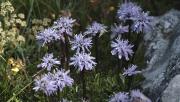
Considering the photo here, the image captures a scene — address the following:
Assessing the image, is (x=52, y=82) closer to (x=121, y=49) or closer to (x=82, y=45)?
(x=82, y=45)

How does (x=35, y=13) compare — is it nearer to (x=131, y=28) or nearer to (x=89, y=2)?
(x=89, y=2)

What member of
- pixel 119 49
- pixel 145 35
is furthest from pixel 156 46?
pixel 119 49

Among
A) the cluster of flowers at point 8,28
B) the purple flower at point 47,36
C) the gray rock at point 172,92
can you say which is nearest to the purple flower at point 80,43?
the purple flower at point 47,36

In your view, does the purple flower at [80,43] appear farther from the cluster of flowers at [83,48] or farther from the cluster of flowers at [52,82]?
the cluster of flowers at [52,82]

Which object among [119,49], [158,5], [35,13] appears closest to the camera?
[119,49]

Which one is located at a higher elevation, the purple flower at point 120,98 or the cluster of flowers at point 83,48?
the cluster of flowers at point 83,48

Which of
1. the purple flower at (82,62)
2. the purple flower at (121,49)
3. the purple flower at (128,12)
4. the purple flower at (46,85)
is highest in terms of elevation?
the purple flower at (128,12)
